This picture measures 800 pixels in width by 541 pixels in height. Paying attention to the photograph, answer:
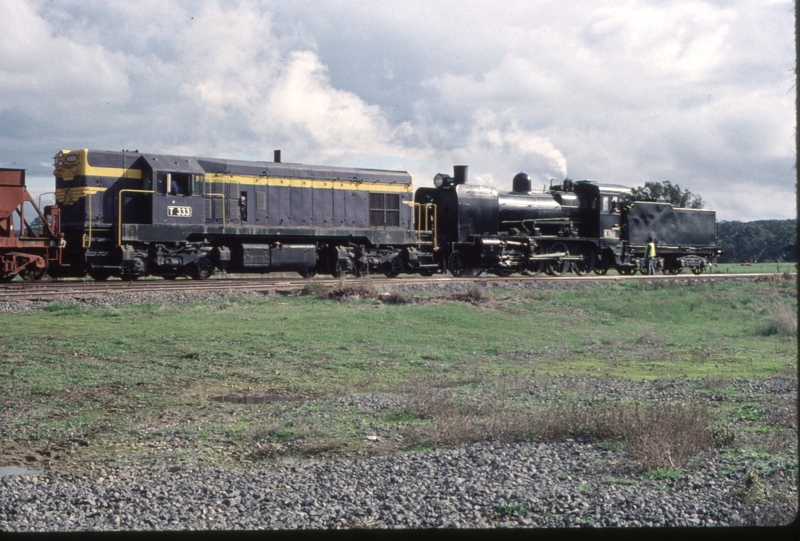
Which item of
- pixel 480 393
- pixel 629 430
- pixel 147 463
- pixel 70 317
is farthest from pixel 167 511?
pixel 70 317

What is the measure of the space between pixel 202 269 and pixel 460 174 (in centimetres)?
1020

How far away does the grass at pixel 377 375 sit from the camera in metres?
7.33

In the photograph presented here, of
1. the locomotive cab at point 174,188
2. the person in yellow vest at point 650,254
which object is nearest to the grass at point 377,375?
the locomotive cab at point 174,188

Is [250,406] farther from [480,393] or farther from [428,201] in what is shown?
[428,201]

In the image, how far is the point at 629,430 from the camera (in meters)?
7.11

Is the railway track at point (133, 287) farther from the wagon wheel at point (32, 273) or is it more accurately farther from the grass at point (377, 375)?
the grass at point (377, 375)

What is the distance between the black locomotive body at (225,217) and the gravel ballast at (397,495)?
51.8 ft

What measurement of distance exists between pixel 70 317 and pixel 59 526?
1147 cm

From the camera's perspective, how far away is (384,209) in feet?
85.3

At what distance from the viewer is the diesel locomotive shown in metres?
20.8

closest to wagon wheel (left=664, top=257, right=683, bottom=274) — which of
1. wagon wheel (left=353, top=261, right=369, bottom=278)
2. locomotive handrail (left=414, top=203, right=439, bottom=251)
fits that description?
locomotive handrail (left=414, top=203, right=439, bottom=251)

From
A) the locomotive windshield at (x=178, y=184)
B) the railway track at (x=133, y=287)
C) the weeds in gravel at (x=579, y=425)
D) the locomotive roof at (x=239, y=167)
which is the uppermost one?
the locomotive roof at (x=239, y=167)

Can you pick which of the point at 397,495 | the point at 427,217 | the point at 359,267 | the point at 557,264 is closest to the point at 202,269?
the point at 359,267

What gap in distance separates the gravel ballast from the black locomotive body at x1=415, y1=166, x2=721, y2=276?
20919 millimetres
